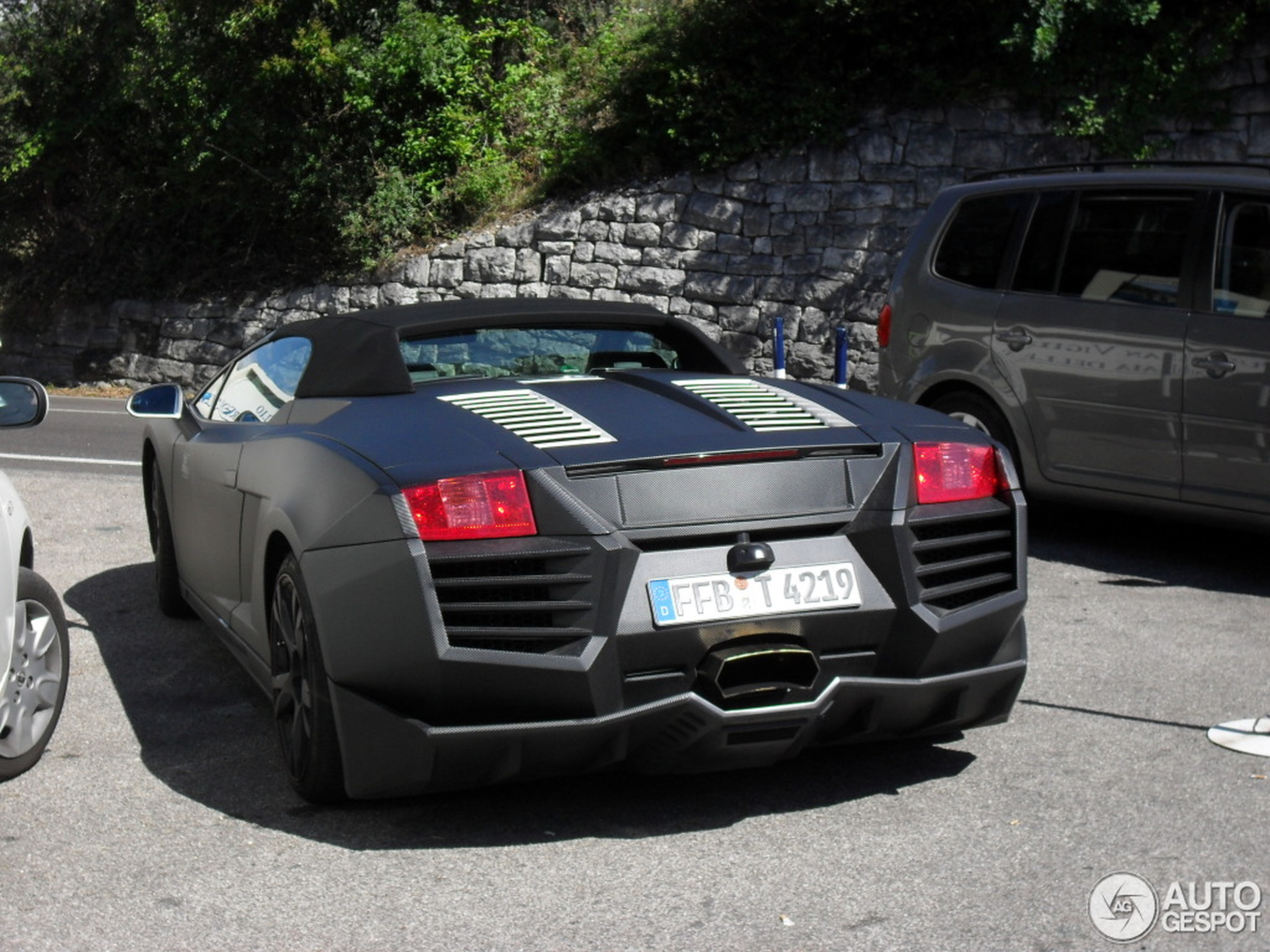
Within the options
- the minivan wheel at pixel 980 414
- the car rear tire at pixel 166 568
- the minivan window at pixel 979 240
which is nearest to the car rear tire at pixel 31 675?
the car rear tire at pixel 166 568

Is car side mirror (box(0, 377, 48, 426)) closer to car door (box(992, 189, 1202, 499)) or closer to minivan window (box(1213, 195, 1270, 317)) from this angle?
car door (box(992, 189, 1202, 499))

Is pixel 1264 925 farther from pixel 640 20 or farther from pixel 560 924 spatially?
pixel 640 20

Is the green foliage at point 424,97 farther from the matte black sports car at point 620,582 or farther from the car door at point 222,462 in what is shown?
the matte black sports car at point 620,582

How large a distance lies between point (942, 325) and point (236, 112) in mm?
16068

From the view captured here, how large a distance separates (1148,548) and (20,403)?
560 cm

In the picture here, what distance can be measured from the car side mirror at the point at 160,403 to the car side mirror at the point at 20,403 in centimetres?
113

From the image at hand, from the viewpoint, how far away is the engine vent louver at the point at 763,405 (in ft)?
13.7

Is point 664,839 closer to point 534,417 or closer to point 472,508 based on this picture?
point 472,508

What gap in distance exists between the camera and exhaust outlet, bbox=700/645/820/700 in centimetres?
378

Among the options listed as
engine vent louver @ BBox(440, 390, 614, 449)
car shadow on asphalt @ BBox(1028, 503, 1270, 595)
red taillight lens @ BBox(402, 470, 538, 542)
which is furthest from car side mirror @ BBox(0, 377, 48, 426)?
car shadow on asphalt @ BBox(1028, 503, 1270, 595)

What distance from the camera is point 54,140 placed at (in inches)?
945

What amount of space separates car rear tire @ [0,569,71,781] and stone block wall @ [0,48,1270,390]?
12.6m

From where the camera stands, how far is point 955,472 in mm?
4191

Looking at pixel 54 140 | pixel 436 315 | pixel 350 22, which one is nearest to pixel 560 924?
pixel 436 315
